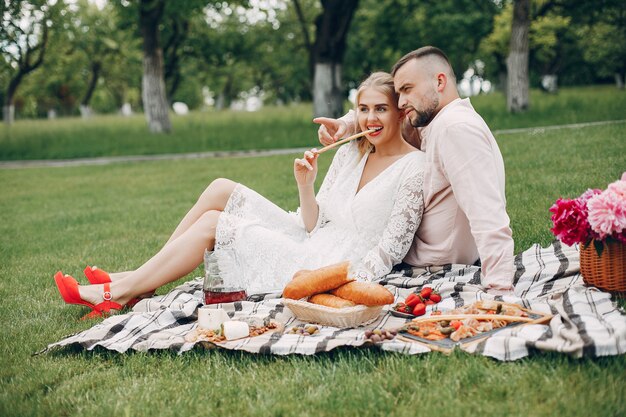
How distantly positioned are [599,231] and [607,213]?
11cm

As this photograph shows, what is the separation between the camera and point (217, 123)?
20.8 meters

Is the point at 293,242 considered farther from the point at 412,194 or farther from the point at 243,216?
the point at 412,194

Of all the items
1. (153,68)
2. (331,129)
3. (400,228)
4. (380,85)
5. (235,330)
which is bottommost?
(235,330)

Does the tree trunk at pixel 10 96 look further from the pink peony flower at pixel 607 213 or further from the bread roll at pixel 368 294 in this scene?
the pink peony flower at pixel 607 213

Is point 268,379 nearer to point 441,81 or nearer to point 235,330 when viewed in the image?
point 235,330

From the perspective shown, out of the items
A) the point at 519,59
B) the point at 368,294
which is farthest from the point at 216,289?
the point at 519,59

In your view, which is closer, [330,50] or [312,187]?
[312,187]

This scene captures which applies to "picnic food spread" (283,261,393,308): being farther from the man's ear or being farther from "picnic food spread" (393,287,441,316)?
the man's ear

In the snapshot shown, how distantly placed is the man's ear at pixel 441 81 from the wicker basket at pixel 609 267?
1.24 meters

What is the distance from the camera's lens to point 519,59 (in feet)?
49.0

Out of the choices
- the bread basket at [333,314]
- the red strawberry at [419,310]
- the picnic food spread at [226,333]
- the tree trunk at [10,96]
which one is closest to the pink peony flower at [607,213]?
the red strawberry at [419,310]

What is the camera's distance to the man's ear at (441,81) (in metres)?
3.91

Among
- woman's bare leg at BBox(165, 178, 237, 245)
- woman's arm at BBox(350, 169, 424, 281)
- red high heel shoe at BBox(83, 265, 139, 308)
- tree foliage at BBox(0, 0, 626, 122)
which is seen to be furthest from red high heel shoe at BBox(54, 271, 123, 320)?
tree foliage at BBox(0, 0, 626, 122)

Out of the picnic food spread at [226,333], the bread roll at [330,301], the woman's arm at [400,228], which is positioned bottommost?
the picnic food spread at [226,333]
